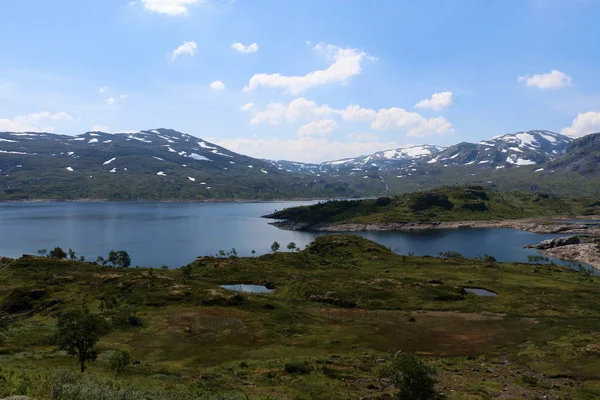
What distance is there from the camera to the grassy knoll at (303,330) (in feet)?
162

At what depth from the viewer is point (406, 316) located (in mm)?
96188

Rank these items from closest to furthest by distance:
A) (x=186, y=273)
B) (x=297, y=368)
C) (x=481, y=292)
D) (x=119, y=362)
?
(x=119, y=362) < (x=297, y=368) < (x=481, y=292) < (x=186, y=273)

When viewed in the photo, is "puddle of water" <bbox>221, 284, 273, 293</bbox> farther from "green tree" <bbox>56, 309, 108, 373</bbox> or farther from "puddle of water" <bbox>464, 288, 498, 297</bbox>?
"green tree" <bbox>56, 309, 108, 373</bbox>

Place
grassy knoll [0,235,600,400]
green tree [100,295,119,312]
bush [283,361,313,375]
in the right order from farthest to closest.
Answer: green tree [100,295,119,312] → bush [283,361,313,375] → grassy knoll [0,235,600,400]

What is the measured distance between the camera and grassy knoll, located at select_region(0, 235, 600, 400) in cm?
4934

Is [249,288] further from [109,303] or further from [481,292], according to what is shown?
[481,292]

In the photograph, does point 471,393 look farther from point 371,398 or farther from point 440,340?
point 440,340

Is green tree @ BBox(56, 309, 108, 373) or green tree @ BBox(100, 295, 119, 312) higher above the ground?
green tree @ BBox(56, 309, 108, 373)

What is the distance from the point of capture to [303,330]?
8294cm

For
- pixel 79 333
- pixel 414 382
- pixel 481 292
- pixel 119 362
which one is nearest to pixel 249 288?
pixel 481 292

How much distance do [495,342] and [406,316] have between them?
23789 mm

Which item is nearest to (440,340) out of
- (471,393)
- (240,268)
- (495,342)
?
(495,342)

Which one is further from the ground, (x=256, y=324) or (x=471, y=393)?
(x=471, y=393)

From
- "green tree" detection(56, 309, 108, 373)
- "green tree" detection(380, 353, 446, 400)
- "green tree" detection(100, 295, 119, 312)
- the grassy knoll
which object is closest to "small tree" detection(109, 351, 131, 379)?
the grassy knoll
